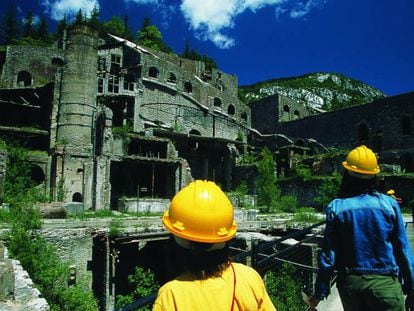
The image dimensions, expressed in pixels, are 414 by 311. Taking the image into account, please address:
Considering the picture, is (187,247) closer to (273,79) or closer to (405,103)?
(405,103)

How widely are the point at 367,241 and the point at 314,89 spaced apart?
107504 millimetres

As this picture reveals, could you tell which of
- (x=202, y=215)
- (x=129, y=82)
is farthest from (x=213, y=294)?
(x=129, y=82)

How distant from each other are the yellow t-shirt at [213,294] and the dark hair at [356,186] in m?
1.67

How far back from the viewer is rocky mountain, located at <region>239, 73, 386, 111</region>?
9894 centimetres

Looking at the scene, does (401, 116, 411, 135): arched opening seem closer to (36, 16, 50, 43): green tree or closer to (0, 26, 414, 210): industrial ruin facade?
(0, 26, 414, 210): industrial ruin facade

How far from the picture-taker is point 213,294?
1.82m

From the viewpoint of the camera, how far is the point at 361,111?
39094mm

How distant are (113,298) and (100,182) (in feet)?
40.4

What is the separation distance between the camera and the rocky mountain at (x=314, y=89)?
325 feet

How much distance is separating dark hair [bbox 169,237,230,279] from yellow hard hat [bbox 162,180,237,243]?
69 millimetres

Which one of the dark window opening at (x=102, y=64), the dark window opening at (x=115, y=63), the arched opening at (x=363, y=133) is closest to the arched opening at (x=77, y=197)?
the dark window opening at (x=102, y=64)

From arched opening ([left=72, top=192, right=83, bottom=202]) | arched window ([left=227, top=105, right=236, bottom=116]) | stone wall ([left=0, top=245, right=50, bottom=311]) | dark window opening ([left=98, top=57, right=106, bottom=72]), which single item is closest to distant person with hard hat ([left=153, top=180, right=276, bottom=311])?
stone wall ([left=0, top=245, right=50, bottom=311])

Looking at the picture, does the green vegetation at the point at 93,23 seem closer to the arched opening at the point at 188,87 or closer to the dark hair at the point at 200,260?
the arched opening at the point at 188,87

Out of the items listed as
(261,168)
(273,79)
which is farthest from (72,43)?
(273,79)
